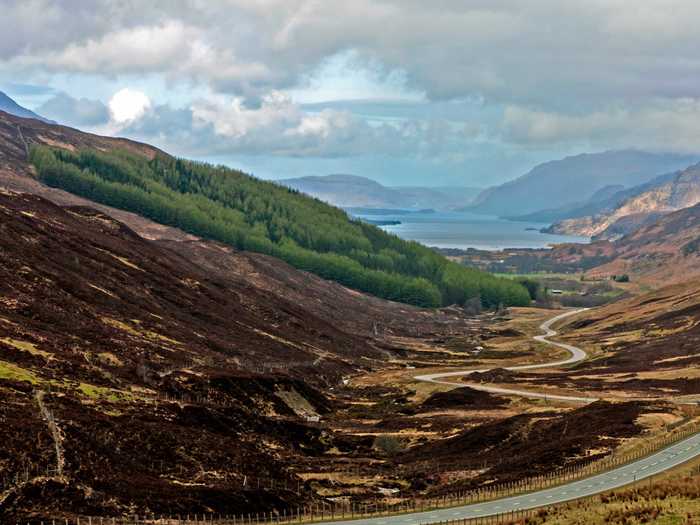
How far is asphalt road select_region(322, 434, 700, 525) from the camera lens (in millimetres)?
60375

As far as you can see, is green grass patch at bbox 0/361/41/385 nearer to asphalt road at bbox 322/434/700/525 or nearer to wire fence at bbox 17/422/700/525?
wire fence at bbox 17/422/700/525

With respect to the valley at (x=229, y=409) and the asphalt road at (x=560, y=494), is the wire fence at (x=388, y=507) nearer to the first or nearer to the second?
the valley at (x=229, y=409)

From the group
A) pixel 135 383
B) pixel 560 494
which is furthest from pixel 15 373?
pixel 560 494

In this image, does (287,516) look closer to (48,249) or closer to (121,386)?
(121,386)

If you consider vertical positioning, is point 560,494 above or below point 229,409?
above

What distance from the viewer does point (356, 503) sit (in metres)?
71.5

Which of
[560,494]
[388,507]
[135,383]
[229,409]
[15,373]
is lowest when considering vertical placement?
[388,507]

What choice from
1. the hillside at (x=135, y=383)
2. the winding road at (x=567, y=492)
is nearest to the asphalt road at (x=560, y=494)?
the winding road at (x=567, y=492)

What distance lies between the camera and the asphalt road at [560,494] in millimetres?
60375

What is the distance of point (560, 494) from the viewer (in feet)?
209

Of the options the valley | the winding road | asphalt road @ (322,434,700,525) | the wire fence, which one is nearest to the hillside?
the valley

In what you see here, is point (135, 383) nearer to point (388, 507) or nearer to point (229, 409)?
point (229, 409)

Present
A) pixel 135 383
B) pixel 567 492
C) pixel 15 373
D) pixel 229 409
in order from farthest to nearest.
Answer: pixel 229 409 → pixel 135 383 → pixel 15 373 → pixel 567 492

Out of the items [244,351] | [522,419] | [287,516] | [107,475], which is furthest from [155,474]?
[244,351]
